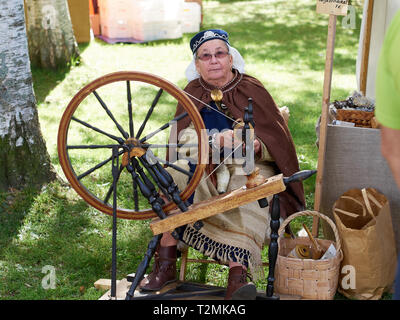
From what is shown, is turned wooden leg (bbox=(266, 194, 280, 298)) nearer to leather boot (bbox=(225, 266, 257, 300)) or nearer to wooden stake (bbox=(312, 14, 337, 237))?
leather boot (bbox=(225, 266, 257, 300))

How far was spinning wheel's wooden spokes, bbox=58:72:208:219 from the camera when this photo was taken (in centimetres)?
277

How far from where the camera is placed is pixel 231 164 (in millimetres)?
3330

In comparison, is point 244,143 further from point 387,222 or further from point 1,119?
point 1,119

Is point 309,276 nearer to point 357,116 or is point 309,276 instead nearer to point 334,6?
point 357,116

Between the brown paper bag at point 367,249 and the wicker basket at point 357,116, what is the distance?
1.53ft

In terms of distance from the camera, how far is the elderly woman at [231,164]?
307 centimetres

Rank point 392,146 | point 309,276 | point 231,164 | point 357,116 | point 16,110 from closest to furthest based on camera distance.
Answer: point 392,146
point 309,276
point 231,164
point 357,116
point 16,110

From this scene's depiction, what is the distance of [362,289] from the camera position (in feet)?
11.0

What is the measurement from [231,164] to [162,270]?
2.29 feet

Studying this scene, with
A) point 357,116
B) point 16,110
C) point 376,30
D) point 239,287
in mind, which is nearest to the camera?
point 239,287

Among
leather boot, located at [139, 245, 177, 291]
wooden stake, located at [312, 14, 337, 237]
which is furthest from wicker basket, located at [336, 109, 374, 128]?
leather boot, located at [139, 245, 177, 291]

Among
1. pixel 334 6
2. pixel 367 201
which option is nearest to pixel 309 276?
pixel 367 201

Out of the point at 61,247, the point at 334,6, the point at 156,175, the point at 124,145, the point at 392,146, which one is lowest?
the point at 61,247

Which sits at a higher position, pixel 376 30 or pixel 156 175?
pixel 376 30
